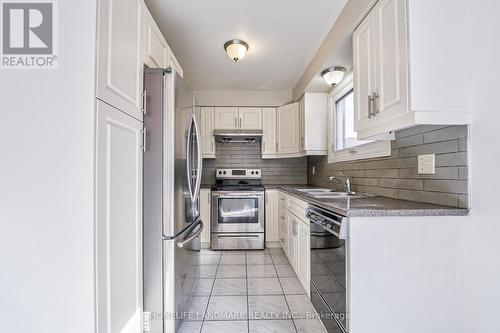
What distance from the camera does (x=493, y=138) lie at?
1109 mm

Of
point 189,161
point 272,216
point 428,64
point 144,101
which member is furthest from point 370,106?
point 272,216

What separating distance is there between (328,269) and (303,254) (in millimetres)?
653

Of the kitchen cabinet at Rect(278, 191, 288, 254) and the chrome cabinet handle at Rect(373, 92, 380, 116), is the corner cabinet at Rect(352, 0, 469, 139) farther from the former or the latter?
the kitchen cabinet at Rect(278, 191, 288, 254)

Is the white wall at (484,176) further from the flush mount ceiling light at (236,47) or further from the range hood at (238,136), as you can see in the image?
the range hood at (238,136)

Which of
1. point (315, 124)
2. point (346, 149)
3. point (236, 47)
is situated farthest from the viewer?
point (315, 124)

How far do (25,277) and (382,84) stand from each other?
76.6 inches

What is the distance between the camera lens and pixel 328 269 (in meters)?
1.56

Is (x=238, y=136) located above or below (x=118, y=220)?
above

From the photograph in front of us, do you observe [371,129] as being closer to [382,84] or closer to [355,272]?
[382,84]

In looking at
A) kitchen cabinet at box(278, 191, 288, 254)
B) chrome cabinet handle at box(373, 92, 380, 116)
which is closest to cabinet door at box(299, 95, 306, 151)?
kitchen cabinet at box(278, 191, 288, 254)

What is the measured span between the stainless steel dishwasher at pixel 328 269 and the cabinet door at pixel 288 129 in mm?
1820

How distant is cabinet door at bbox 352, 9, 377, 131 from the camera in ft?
5.03

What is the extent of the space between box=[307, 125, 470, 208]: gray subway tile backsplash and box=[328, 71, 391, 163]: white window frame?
63 mm

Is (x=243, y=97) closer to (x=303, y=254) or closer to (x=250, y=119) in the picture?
(x=250, y=119)
